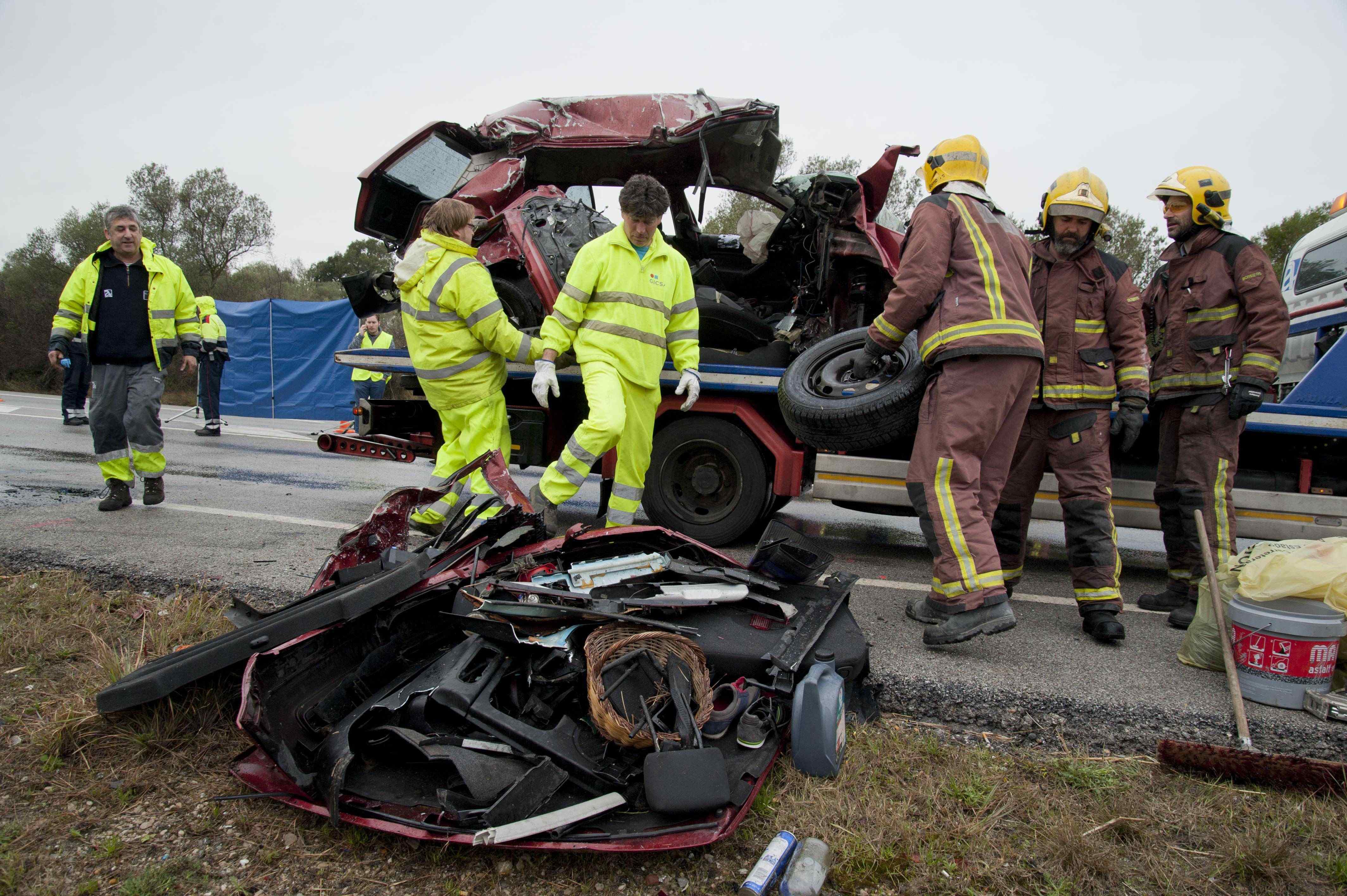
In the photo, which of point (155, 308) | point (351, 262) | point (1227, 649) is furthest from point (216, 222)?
point (1227, 649)

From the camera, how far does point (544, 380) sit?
378cm

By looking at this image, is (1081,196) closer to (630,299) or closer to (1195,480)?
(1195,480)

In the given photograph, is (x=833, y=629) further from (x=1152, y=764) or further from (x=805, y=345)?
(x=805, y=345)

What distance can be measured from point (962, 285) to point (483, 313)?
228 centimetres

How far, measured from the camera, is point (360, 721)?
70.6 inches

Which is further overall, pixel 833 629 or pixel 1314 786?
pixel 833 629

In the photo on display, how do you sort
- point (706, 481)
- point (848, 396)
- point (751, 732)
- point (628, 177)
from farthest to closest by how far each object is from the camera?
point (628, 177) < point (706, 481) < point (848, 396) < point (751, 732)

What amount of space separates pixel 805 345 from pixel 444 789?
357cm

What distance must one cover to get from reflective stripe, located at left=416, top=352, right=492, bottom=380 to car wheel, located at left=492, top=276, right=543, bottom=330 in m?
0.76

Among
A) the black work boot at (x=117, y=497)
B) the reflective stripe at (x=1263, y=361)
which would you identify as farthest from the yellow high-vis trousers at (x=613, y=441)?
the black work boot at (x=117, y=497)

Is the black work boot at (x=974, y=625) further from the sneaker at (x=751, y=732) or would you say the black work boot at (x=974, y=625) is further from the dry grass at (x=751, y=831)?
the sneaker at (x=751, y=732)

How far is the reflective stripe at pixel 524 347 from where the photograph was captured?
392 cm

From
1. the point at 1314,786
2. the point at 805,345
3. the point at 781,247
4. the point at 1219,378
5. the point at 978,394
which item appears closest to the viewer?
the point at 1314,786

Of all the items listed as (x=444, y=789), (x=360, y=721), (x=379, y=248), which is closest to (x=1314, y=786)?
(x=444, y=789)
